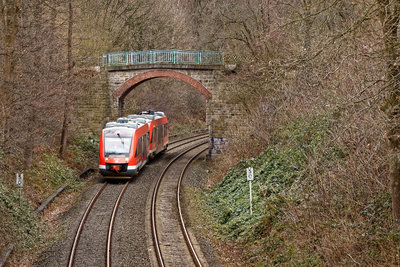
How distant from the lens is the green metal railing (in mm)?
26219

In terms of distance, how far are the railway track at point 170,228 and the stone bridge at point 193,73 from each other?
5.45 meters

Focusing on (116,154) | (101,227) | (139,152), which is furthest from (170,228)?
(139,152)

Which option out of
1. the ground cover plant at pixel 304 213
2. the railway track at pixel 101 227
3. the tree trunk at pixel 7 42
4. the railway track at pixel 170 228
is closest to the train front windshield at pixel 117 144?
the railway track at pixel 101 227

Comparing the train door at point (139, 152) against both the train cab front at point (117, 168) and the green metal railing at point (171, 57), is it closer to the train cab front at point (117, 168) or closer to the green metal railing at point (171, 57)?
the train cab front at point (117, 168)

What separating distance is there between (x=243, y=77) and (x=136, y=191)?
26.7 ft

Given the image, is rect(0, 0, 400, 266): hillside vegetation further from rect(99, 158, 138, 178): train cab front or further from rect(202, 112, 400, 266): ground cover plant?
rect(99, 158, 138, 178): train cab front

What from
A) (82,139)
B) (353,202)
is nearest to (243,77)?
(82,139)

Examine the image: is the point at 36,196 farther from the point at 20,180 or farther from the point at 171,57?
the point at 171,57

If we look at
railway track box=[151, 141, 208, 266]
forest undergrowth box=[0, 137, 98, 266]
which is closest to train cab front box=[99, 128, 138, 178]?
forest undergrowth box=[0, 137, 98, 266]

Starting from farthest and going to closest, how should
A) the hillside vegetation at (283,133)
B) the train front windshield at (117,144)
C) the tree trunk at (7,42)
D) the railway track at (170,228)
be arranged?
1. the train front windshield at (117,144)
2. the tree trunk at (7,42)
3. the railway track at (170,228)
4. the hillside vegetation at (283,133)

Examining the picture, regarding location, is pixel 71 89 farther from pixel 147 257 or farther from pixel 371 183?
pixel 371 183

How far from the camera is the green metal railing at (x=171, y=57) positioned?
26.2m

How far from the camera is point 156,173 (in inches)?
886

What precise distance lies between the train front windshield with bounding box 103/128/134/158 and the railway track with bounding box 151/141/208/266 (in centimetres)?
197
